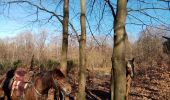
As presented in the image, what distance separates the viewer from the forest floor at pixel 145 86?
20.7 m

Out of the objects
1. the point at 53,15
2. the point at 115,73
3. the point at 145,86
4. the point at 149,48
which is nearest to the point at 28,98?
the point at 115,73

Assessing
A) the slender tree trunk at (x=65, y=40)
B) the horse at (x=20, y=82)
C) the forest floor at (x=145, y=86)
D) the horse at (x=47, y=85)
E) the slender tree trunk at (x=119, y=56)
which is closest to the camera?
the horse at (x=47, y=85)

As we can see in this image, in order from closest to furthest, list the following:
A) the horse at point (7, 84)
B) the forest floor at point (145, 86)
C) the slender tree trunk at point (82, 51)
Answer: the horse at point (7, 84)
the slender tree trunk at point (82, 51)
the forest floor at point (145, 86)

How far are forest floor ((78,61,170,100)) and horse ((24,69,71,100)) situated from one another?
10.3 m

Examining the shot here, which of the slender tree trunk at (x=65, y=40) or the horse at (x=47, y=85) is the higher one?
the slender tree trunk at (x=65, y=40)

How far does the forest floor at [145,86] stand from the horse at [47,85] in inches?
407

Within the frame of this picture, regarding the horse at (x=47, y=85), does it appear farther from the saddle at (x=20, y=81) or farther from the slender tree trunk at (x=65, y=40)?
the slender tree trunk at (x=65, y=40)

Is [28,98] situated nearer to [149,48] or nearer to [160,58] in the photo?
[160,58]

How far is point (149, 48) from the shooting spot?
→ 150 ft

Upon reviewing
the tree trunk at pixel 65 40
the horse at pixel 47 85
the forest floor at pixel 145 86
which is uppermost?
the tree trunk at pixel 65 40

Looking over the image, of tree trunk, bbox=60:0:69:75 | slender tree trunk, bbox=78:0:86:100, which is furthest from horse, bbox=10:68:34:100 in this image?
tree trunk, bbox=60:0:69:75

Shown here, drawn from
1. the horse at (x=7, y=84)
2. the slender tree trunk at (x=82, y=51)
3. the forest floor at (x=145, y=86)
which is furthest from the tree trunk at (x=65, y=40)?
the forest floor at (x=145, y=86)

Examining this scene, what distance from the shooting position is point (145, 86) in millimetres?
26531

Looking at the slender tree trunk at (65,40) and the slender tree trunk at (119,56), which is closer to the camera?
the slender tree trunk at (119,56)
